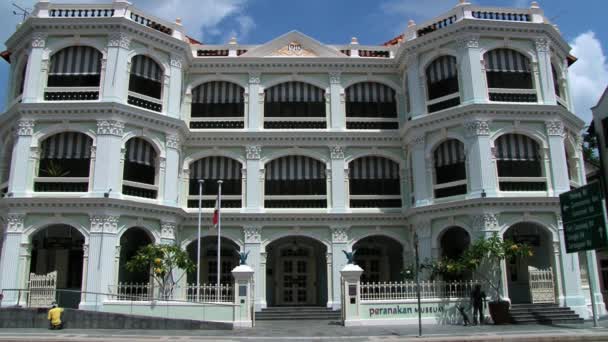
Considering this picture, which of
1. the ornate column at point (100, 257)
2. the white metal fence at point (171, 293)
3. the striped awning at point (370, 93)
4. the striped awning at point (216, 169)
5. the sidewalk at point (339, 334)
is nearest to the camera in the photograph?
the sidewalk at point (339, 334)

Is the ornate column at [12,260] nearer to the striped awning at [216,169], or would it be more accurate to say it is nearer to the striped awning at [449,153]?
the striped awning at [216,169]

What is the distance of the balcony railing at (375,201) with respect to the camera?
2711cm

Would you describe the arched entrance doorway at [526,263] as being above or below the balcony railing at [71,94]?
below

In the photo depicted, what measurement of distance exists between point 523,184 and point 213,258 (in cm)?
1488

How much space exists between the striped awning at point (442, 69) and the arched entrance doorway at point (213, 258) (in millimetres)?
12374

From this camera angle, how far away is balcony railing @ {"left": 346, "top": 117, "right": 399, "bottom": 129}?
27.8 meters

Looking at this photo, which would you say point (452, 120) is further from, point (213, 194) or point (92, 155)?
point (92, 155)

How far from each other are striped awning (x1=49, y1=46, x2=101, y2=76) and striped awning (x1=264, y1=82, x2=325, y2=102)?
8168 mm

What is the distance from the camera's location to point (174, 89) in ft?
85.1

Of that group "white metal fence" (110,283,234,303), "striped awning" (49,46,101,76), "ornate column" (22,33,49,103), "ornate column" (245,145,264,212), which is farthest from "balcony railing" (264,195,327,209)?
"ornate column" (22,33,49,103)

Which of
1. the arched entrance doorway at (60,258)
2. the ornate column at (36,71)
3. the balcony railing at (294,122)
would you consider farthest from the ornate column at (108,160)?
the balcony railing at (294,122)

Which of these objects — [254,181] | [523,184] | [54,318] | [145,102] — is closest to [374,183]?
[254,181]

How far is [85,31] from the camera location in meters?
24.5

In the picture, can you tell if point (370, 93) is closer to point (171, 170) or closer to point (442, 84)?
point (442, 84)
